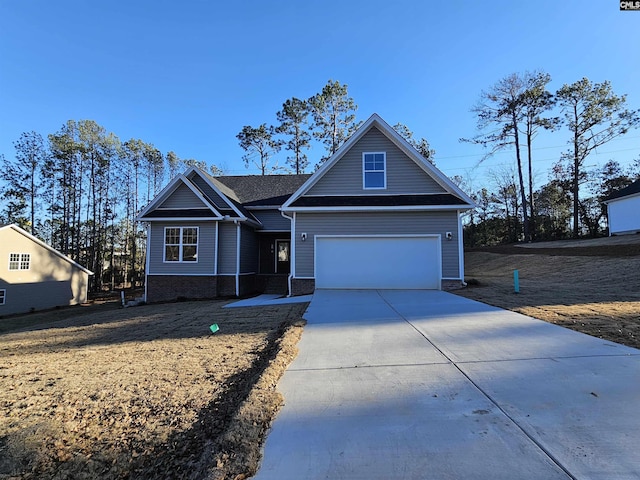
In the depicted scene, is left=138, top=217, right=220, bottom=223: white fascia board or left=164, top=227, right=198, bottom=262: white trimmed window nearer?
left=138, top=217, right=220, bottom=223: white fascia board

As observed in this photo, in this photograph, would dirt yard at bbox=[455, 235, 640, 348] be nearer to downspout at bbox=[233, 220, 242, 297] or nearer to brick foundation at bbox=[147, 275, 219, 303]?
downspout at bbox=[233, 220, 242, 297]

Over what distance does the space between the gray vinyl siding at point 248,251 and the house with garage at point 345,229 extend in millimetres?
292

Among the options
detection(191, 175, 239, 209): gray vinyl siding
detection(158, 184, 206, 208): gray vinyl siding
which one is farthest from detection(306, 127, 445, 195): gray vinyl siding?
detection(158, 184, 206, 208): gray vinyl siding

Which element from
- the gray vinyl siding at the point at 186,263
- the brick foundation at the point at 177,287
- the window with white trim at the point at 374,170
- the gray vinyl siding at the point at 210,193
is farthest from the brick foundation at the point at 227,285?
the window with white trim at the point at 374,170

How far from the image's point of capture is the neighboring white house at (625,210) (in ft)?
78.1

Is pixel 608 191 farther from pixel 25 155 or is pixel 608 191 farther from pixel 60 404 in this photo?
pixel 25 155

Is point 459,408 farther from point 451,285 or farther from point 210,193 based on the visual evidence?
point 210,193

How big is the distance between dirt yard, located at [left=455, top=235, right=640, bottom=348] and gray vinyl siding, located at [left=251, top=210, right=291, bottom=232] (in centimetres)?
919

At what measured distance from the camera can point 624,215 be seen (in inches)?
981

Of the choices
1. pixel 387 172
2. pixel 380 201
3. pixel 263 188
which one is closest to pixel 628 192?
pixel 387 172

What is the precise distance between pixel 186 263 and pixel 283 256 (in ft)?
17.2

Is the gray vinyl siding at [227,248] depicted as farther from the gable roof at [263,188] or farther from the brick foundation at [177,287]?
the gable roof at [263,188]

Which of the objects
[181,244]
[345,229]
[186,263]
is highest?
[345,229]

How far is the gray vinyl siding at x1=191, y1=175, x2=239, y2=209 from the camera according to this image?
1605 centimetres
